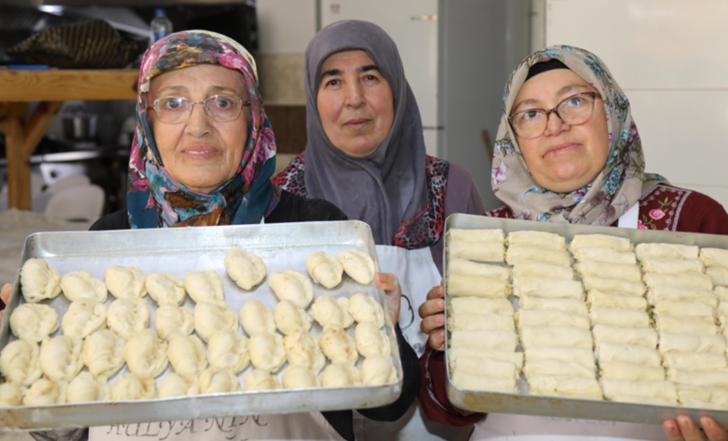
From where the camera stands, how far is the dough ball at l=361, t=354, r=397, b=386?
1.17 metres

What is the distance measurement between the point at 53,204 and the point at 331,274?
325 cm

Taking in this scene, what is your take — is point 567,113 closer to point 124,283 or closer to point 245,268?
point 245,268

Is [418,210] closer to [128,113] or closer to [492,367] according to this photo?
[492,367]

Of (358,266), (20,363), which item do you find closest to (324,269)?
(358,266)

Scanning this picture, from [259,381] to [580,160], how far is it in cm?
97

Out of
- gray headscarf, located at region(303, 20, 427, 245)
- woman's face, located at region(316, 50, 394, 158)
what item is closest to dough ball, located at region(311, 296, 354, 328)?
gray headscarf, located at region(303, 20, 427, 245)

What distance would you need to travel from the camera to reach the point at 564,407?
45.0 inches

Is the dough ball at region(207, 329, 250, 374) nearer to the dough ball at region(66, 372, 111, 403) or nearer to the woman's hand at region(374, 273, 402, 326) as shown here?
the dough ball at region(66, 372, 111, 403)

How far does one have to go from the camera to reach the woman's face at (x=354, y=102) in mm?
2168

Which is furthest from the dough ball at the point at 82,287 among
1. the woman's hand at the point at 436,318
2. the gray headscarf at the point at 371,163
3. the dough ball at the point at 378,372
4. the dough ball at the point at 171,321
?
the gray headscarf at the point at 371,163

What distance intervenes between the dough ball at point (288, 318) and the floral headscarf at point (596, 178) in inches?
28.5

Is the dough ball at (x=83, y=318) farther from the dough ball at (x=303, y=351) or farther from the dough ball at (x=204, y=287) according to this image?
the dough ball at (x=303, y=351)

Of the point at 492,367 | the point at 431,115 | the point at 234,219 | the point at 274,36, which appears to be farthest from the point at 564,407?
the point at 274,36

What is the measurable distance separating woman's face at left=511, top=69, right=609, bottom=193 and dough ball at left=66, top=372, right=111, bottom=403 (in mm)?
1144
